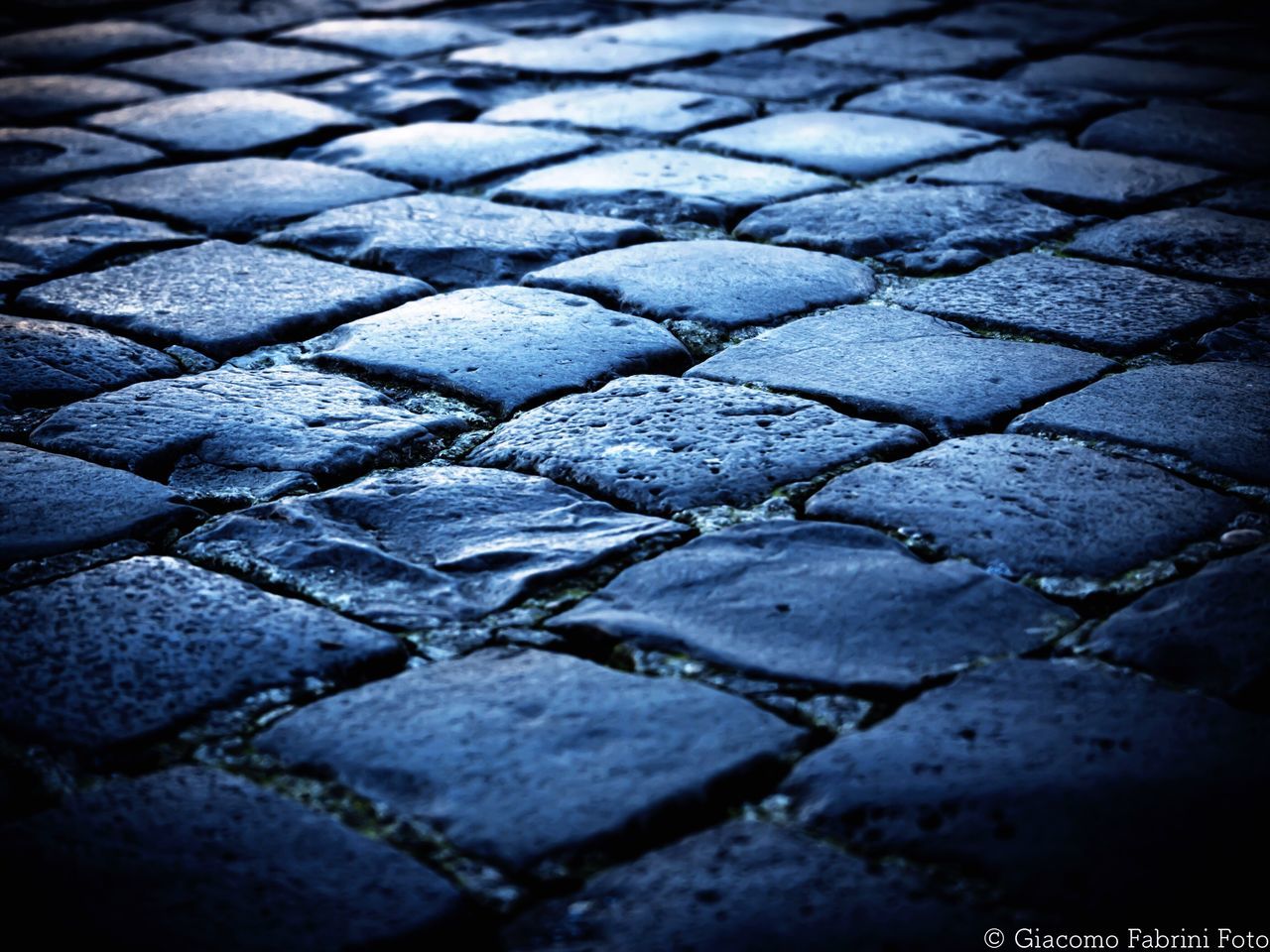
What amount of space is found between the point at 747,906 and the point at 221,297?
163 centimetres

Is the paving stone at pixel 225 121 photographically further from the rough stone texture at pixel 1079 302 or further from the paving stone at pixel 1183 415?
the paving stone at pixel 1183 415

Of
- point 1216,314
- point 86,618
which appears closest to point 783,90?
point 1216,314

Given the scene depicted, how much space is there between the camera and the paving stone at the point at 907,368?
5.58 feet

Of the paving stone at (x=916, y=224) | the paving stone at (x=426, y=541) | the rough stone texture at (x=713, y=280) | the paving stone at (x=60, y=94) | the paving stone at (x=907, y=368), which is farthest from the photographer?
the paving stone at (x=60, y=94)

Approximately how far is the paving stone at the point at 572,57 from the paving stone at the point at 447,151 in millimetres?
676

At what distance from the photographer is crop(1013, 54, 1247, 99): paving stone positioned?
3398 millimetres

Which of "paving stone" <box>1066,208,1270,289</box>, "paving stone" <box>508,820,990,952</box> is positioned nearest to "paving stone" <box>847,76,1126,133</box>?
"paving stone" <box>1066,208,1270,289</box>

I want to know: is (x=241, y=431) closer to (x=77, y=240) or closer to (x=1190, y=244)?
(x=77, y=240)

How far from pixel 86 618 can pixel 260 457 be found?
0.40 meters

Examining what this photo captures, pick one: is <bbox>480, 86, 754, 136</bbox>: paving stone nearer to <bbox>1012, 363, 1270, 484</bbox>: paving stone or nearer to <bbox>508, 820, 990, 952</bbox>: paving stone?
<bbox>1012, 363, 1270, 484</bbox>: paving stone

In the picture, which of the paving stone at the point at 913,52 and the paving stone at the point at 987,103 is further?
the paving stone at the point at 913,52

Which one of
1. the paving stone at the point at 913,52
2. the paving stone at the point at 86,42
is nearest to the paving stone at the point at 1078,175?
the paving stone at the point at 913,52

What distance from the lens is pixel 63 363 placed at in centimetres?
189

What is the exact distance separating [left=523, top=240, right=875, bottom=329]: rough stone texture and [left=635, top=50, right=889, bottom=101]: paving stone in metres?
1.31
